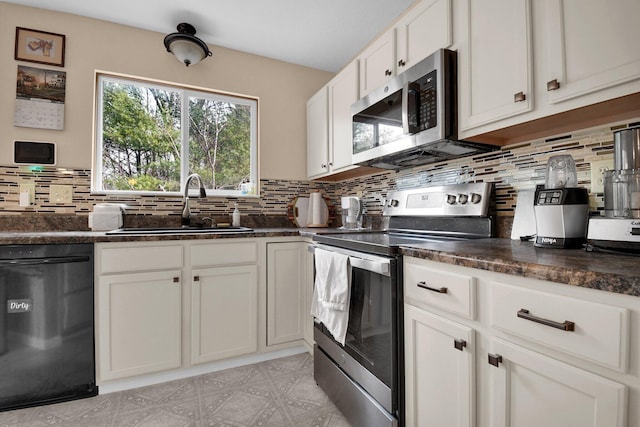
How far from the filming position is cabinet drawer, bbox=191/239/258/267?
195cm

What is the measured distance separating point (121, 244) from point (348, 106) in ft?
5.59

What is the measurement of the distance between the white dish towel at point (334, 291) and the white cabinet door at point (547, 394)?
68 cm

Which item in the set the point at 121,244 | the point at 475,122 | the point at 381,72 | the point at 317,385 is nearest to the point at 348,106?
the point at 381,72

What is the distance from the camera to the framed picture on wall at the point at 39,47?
209cm

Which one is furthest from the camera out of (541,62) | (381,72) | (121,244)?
(381,72)

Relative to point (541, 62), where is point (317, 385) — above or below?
below

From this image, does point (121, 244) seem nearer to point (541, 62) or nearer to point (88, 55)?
point (88, 55)

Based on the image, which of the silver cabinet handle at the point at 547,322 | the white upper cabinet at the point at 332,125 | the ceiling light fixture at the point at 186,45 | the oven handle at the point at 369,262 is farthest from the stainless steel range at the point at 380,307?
the ceiling light fixture at the point at 186,45

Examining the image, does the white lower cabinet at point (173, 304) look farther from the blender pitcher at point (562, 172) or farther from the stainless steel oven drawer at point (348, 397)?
the blender pitcher at point (562, 172)

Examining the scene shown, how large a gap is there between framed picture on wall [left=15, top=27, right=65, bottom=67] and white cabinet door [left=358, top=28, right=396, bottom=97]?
6.89 ft

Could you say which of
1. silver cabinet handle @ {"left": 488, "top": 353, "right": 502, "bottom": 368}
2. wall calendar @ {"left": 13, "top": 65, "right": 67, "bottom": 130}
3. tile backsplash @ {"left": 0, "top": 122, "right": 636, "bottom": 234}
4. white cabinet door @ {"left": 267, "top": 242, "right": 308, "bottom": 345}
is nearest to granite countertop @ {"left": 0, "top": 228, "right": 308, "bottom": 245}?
white cabinet door @ {"left": 267, "top": 242, "right": 308, "bottom": 345}

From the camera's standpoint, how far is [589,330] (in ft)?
2.18

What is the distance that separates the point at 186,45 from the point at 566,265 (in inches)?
103

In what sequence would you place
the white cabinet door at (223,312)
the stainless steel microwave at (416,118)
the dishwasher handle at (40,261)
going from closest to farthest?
the stainless steel microwave at (416,118), the dishwasher handle at (40,261), the white cabinet door at (223,312)
